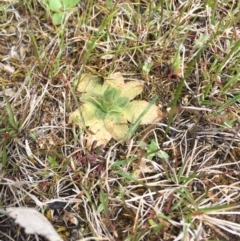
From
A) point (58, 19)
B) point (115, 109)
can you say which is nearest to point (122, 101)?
point (115, 109)

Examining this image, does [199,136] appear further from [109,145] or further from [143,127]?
[109,145]

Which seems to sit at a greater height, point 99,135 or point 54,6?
point 54,6

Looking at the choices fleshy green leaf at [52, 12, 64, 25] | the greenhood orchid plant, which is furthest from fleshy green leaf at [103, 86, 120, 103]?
fleshy green leaf at [52, 12, 64, 25]

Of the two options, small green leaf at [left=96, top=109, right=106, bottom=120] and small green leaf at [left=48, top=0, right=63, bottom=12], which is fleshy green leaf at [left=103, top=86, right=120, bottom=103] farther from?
small green leaf at [left=48, top=0, right=63, bottom=12]

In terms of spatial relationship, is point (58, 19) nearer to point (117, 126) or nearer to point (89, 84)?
point (89, 84)

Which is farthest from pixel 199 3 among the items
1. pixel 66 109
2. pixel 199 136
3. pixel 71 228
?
pixel 71 228

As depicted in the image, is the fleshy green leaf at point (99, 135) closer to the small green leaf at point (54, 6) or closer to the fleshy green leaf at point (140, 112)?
the fleshy green leaf at point (140, 112)

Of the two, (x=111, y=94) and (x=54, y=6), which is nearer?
(x=111, y=94)
